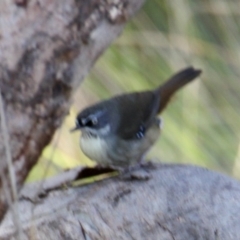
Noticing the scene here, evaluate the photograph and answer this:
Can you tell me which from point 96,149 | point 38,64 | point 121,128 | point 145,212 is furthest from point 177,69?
point 38,64

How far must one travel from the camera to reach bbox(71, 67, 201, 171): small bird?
3031 millimetres

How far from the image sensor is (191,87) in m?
4.22

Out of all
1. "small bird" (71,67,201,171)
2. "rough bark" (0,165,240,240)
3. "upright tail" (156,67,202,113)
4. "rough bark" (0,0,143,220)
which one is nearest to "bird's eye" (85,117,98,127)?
"small bird" (71,67,201,171)

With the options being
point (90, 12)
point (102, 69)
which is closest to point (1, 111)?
point (90, 12)

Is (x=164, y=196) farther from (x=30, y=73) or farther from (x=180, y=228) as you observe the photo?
(x=30, y=73)

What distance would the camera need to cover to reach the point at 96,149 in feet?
9.82

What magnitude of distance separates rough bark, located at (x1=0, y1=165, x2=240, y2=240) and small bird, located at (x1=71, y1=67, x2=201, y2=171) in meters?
0.83

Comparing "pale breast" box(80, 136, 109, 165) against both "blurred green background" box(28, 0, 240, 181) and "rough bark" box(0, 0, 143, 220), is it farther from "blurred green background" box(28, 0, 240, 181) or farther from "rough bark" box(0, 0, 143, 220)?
"rough bark" box(0, 0, 143, 220)

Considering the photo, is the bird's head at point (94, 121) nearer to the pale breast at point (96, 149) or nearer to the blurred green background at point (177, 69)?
the pale breast at point (96, 149)

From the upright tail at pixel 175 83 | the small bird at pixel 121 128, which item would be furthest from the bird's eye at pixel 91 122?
the upright tail at pixel 175 83

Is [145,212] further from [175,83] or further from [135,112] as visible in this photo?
[175,83]

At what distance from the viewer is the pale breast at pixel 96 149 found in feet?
9.78

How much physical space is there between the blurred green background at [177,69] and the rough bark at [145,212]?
191 cm

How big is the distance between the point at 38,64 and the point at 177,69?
2.54 meters
